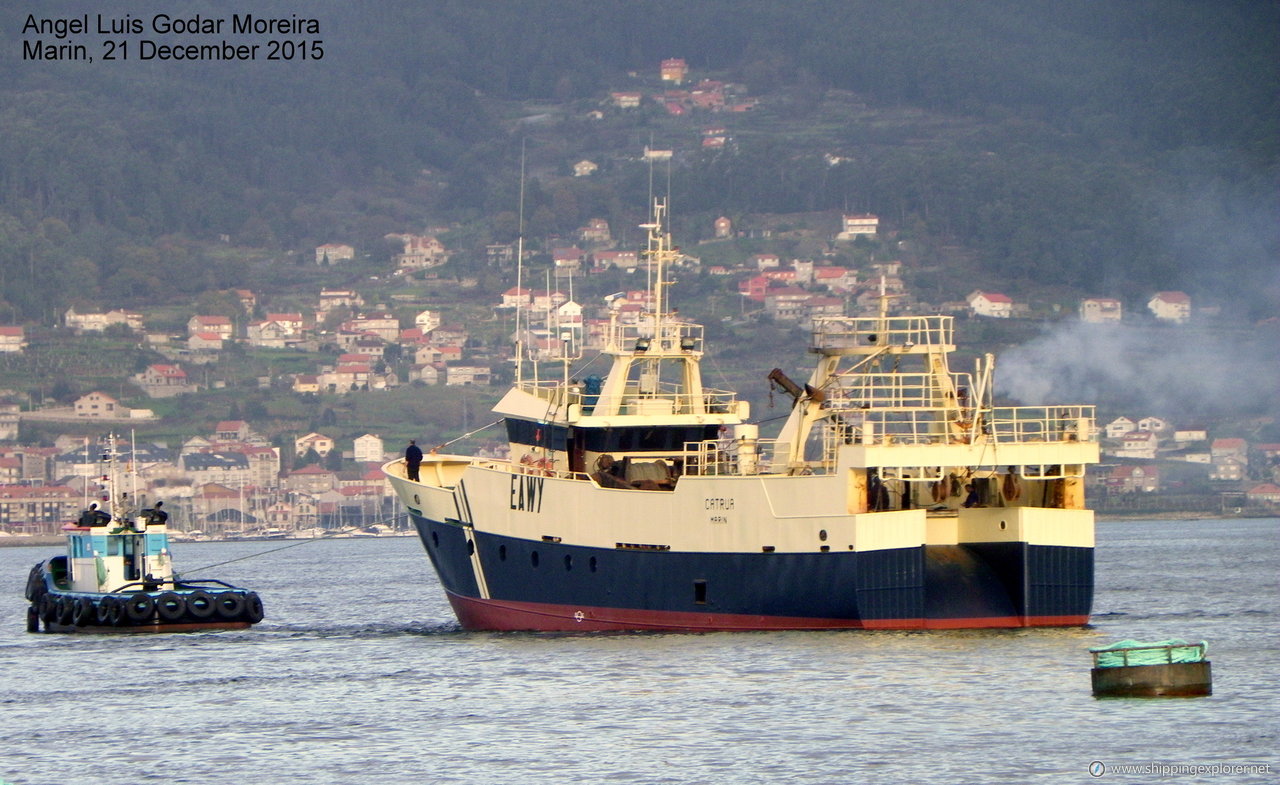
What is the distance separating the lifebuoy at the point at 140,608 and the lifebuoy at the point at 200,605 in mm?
858

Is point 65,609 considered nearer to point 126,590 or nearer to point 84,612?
point 84,612

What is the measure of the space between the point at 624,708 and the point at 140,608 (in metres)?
21.3

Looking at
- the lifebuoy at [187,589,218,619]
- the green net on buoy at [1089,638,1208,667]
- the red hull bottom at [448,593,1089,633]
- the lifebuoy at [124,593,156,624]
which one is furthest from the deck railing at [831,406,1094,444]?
the lifebuoy at [124,593,156,624]

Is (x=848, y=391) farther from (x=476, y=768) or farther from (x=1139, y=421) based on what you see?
(x=1139, y=421)

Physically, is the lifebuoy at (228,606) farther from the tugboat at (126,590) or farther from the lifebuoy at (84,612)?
the lifebuoy at (84,612)

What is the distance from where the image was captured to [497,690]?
38.6 meters

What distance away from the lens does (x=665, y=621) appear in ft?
144

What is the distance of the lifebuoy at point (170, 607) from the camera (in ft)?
176

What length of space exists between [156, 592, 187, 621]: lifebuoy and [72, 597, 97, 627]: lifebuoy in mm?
1642

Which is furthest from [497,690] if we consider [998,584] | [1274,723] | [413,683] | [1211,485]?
[1211,485]

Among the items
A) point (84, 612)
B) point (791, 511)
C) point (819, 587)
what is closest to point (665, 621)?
point (819, 587)

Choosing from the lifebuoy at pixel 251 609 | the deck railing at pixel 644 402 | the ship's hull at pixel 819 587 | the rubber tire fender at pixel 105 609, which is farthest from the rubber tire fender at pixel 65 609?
the ship's hull at pixel 819 587

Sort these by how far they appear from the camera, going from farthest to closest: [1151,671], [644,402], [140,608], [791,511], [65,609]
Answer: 1. [65,609]
2. [140,608]
3. [644,402]
4. [791,511]
5. [1151,671]

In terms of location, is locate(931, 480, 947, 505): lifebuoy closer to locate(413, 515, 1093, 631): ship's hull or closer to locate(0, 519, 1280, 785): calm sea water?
locate(413, 515, 1093, 631): ship's hull
